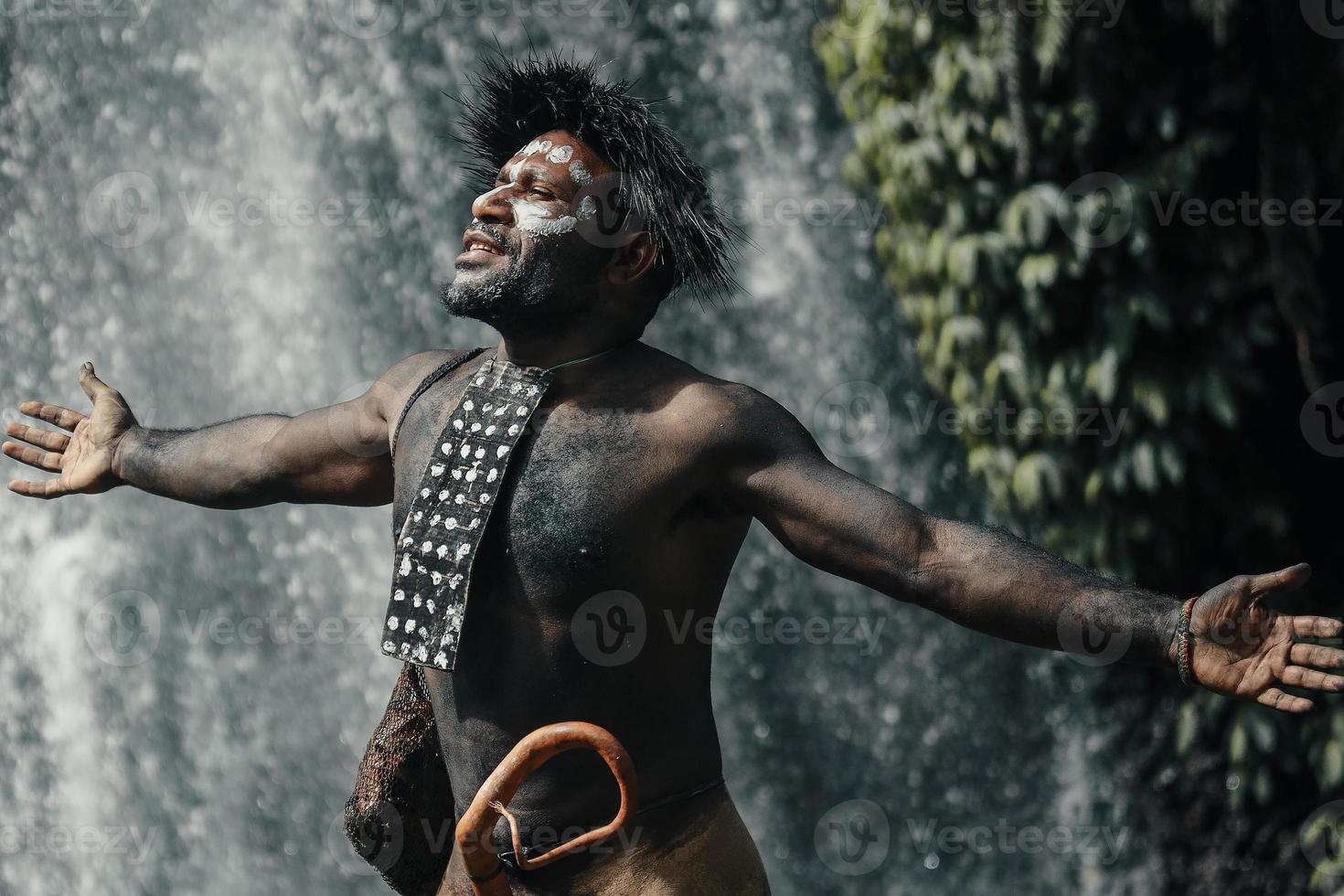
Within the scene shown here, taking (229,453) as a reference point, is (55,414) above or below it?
above

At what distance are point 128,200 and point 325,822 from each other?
9.86 ft

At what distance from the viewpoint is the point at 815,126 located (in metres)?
7.34

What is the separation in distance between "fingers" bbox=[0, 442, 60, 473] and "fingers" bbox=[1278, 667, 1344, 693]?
99.6 inches

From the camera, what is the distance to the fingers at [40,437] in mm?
3533

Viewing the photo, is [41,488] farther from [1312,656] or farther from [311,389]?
[311,389]

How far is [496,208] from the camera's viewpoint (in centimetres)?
305

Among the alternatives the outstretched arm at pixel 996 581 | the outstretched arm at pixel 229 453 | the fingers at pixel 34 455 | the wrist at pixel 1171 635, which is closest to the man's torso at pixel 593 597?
the outstretched arm at pixel 996 581

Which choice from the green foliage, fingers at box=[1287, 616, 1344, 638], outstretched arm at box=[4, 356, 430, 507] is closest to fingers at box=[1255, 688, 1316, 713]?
fingers at box=[1287, 616, 1344, 638]

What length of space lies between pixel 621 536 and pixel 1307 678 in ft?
3.83

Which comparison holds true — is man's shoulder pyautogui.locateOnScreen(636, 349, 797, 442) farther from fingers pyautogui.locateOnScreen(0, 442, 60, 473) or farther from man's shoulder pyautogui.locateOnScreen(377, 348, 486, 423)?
fingers pyautogui.locateOnScreen(0, 442, 60, 473)

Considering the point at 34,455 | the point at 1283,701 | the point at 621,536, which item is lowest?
the point at 1283,701

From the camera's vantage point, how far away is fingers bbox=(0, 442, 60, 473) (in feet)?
11.4

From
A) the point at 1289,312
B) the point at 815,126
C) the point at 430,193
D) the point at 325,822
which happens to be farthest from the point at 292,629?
the point at 1289,312

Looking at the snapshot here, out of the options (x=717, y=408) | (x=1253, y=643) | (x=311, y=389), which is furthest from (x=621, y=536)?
(x=311, y=389)
